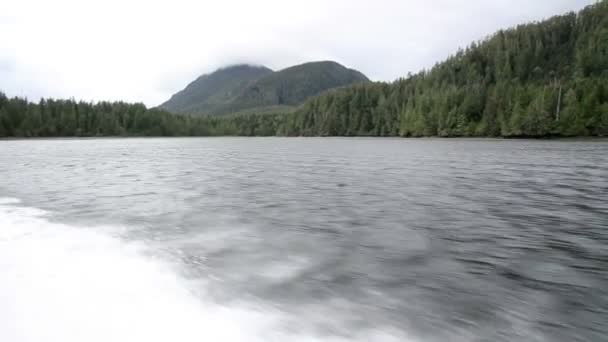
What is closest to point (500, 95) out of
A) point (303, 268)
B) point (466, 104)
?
point (466, 104)

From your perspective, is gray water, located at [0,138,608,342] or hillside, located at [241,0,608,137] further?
hillside, located at [241,0,608,137]

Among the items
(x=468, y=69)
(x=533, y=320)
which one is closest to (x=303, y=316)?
(x=533, y=320)

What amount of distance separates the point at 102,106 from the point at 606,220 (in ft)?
574

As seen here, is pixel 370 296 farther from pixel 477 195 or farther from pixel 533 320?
pixel 477 195

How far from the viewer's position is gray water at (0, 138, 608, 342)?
14.4ft

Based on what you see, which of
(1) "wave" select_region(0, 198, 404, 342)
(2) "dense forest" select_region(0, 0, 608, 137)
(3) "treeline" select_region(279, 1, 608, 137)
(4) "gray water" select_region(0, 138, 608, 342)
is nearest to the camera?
(1) "wave" select_region(0, 198, 404, 342)

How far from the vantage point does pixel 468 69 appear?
173750mm

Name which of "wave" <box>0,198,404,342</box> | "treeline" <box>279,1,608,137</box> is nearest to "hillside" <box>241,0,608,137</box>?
"treeline" <box>279,1,608,137</box>

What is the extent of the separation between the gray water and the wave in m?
0.02

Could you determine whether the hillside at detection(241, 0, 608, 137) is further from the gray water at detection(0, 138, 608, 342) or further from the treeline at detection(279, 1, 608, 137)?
the gray water at detection(0, 138, 608, 342)

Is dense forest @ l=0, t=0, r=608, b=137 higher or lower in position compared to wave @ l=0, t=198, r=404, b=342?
higher

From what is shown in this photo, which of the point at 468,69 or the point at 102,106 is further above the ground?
→ the point at 468,69

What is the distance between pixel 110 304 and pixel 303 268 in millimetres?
2917

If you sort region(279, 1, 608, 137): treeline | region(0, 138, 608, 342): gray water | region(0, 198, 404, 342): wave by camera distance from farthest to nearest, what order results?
region(279, 1, 608, 137): treeline, region(0, 138, 608, 342): gray water, region(0, 198, 404, 342): wave
